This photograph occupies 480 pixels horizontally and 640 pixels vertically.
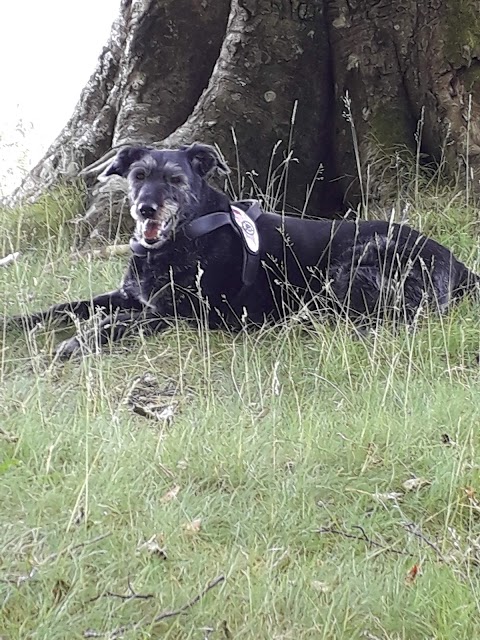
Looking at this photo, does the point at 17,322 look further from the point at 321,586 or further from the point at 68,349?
the point at 321,586

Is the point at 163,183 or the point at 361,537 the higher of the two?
the point at 163,183

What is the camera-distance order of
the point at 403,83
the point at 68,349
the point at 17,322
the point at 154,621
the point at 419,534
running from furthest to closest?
the point at 403,83, the point at 17,322, the point at 68,349, the point at 419,534, the point at 154,621

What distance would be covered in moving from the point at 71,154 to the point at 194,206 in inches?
96.2

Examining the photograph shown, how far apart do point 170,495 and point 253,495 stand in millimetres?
263

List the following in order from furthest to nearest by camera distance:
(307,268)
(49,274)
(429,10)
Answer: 1. (429,10)
2. (49,274)
3. (307,268)

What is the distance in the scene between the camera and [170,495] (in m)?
2.68

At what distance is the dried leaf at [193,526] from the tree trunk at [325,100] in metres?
3.29

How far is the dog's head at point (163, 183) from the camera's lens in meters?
4.47

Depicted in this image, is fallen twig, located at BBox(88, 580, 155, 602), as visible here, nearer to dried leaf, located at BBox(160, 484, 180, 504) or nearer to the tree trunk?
dried leaf, located at BBox(160, 484, 180, 504)

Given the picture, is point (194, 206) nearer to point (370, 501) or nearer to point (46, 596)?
point (370, 501)

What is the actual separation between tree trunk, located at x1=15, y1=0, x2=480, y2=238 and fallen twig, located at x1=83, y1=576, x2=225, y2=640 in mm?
3617

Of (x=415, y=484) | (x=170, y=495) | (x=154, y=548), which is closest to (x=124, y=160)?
(x=170, y=495)

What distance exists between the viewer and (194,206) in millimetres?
4676

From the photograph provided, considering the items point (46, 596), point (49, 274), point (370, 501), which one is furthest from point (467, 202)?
point (46, 596)
